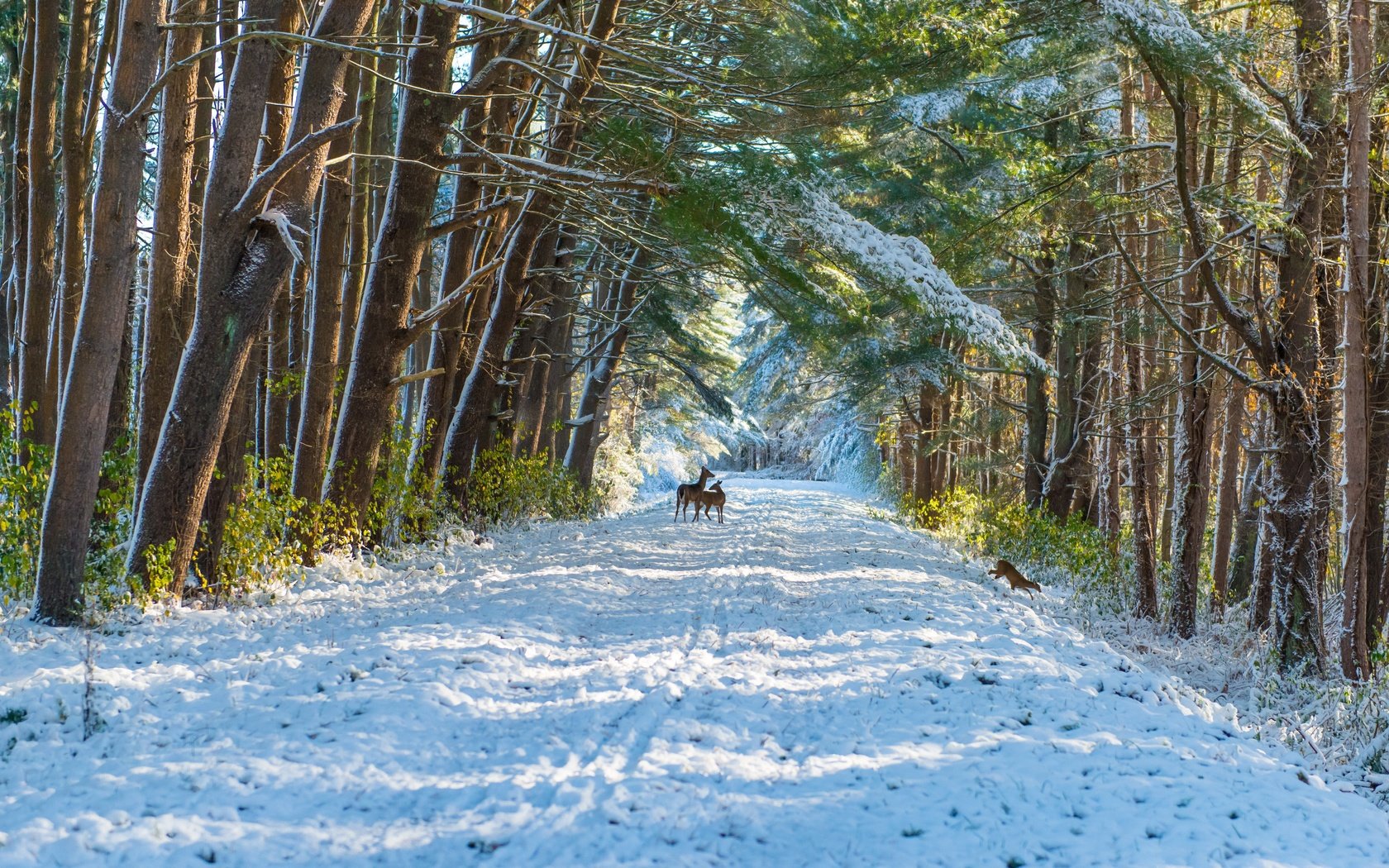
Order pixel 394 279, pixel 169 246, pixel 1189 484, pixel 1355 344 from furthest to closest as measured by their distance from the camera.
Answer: pixel 1189 484 → pixel 394 279 → pixel 1355 344 → pixel 169 246

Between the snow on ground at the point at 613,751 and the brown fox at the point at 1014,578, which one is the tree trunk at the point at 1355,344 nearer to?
the snow on ground at the point at 613,751

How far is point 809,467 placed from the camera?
67062 mm

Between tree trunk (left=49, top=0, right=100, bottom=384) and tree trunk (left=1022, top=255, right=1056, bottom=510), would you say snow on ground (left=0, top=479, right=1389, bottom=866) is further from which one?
tree trunk (left=1022, top=255, right=1056, bottom=510)

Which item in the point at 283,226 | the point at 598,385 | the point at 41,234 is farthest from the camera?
the point at 598,385

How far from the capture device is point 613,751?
4.20 metres

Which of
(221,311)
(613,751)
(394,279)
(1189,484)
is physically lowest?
(613,751)

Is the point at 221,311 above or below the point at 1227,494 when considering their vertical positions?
above

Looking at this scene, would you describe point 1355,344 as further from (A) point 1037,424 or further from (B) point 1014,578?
(A) point 1037,424

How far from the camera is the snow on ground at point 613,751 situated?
3.31m

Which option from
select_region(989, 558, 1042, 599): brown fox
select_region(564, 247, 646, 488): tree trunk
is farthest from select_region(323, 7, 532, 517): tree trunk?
select_region(564, 247, 646, 488): tree trunk

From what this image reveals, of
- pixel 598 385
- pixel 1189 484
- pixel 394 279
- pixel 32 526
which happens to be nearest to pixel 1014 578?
pixel 1189 484

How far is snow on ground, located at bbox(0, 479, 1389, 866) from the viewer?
130 inches

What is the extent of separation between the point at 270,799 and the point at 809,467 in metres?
64.5

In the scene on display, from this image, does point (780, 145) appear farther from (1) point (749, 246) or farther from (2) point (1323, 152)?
(2) point (1323, 152)
